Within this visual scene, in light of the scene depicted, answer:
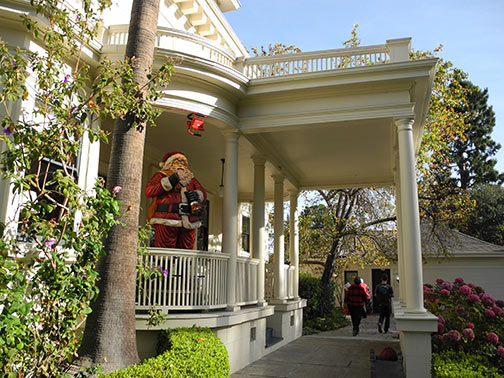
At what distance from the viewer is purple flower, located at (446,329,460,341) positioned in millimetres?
6211

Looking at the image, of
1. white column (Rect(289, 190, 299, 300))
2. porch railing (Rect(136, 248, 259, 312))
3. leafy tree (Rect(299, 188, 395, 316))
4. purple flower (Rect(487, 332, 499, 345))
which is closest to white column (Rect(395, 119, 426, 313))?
purple flower (Rect(487, 332, 499, 345))

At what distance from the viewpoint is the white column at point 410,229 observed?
664 cm

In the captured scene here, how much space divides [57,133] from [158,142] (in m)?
5.52

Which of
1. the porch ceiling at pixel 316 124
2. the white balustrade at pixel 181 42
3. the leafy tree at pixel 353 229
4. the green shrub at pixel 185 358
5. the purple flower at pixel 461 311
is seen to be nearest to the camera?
the green shrub at pixel 185 358

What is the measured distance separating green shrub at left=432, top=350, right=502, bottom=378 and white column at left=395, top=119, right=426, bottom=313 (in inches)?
28.3

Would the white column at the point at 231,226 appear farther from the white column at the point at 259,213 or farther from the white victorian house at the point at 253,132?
the white column at the point at 259,213

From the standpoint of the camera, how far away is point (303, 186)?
13.4 meters

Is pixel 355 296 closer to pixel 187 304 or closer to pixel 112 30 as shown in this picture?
pixel 187 304

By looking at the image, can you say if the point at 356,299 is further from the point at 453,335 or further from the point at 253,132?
the point at 253,132

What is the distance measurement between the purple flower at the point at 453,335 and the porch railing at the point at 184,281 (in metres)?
3.55

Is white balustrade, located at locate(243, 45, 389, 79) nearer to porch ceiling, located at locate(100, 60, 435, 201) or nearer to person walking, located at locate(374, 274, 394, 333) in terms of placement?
porch ceiling, located at locate(100, 60, 435, 201)

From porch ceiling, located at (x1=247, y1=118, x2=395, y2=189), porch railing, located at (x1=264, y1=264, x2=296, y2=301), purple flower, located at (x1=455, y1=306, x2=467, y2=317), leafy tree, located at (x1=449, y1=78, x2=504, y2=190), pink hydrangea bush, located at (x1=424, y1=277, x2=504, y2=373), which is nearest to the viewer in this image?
pink hydrangea bush, located at (x1=424, y1=277, x2=504, y2=373)

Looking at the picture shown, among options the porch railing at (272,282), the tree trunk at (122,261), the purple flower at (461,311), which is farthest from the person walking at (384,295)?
the tree trunk at (122,261)

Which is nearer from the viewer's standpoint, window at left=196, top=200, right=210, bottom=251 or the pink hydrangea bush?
the pink hydrangea bush
